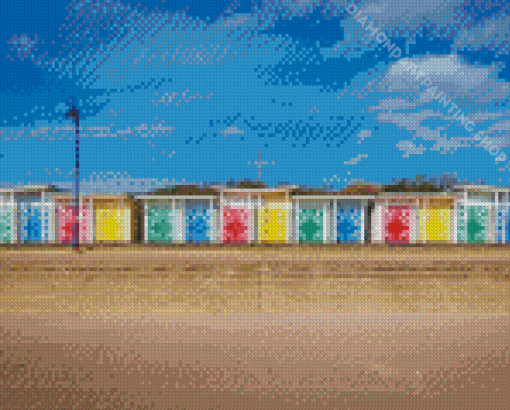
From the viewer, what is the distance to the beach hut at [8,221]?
92.5 ft

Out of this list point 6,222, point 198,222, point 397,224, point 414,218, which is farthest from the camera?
point 6,222

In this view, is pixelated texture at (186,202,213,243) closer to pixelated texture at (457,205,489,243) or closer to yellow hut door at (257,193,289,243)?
yellow hut door at (257,193,289,243)

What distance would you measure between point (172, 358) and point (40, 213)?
24.5m

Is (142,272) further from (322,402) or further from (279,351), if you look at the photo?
(322,402)

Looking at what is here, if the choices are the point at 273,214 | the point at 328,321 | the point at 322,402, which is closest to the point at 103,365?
the point at 322,402

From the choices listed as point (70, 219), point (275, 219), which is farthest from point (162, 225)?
point (275, 219)

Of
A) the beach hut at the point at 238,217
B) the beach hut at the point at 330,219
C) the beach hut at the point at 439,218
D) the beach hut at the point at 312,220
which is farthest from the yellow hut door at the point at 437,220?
the beach hut at the point at 238,217

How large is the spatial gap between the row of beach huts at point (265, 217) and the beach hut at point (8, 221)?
0.14ft

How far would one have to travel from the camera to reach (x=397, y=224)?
2789 centimetres

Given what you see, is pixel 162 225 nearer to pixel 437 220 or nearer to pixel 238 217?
pixel 238 217

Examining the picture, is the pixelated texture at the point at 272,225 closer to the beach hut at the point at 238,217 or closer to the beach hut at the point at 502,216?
the beach hut at the point at 238,217

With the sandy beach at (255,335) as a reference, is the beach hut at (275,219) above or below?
above

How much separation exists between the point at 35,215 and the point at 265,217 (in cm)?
1086

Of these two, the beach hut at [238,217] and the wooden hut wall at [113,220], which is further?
the wooden hut wall at [113,220]
